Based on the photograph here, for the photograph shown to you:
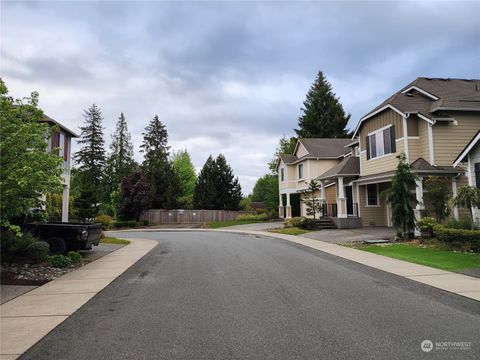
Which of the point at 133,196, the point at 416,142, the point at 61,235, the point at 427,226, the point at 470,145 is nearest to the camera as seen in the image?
the point at 61,235

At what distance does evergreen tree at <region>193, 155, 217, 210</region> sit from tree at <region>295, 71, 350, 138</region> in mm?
21729

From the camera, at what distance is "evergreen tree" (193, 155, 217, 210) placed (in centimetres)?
4819

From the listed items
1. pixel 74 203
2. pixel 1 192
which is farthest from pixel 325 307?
pixel 74 203

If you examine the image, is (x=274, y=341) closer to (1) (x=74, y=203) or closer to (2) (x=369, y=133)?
(2) (x=369, y=133)

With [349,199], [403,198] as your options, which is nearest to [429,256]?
[403,198]

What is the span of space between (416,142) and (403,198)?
190 inches

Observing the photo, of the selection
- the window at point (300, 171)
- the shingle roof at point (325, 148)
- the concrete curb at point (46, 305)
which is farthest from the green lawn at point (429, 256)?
the window at point (300, 171)

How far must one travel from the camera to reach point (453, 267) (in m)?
11.0

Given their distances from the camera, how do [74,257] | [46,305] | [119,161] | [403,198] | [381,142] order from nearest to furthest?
[46,305] → [74,257] → [403,198] → [381,142] → [119,161]

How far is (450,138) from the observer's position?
67.5 ft

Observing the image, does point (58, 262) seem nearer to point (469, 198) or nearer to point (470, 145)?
point (469, 198)

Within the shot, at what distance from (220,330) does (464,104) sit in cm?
2023

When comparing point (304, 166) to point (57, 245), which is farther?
point (304, 166)

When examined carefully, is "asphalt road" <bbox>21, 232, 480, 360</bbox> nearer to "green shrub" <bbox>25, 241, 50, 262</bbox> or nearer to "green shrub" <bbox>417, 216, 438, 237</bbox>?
"green shrub" <bbox>25, 241, 50, 262</bbox>
